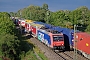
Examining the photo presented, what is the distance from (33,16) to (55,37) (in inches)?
3274

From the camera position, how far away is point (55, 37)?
35.7m

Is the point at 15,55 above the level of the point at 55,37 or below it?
below

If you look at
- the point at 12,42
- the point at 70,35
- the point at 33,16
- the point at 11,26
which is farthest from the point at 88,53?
the point at 33,16

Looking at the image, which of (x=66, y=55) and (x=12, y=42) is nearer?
(x=66, y=55)

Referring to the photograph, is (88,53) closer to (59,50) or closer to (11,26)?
(59,50)

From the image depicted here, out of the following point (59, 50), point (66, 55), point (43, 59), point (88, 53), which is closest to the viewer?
point (88, 53)

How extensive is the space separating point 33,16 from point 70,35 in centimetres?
8320

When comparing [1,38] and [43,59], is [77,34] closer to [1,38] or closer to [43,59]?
[43,59]

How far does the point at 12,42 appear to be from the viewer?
37.6m

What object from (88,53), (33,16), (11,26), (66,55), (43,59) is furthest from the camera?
(33,16)

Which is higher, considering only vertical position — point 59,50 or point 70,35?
point 70,35

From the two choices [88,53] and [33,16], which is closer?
[88,53]

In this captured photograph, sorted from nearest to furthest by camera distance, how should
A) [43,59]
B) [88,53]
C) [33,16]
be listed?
[88,53] < [43,59] < [33,16]

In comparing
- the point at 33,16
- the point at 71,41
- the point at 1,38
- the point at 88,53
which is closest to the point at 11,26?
the point at 1,38
